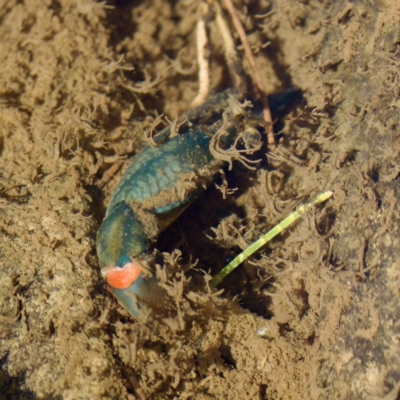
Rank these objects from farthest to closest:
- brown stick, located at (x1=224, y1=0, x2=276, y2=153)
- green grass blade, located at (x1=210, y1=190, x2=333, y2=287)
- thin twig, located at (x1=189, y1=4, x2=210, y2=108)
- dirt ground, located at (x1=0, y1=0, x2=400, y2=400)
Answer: thin twig, located at (x1=189, y1=4, x2=210, y2=108) < brown stick, located at (x1=224, y1=0, x2=276, y2=153) < green grass blade, located at (x1=210, y1=190, x2=333, y2=287) < dirt ground, located at (x1=0, y1=0, x2=400, y2=400)

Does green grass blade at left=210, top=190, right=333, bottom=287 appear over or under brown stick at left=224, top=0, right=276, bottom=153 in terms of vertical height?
under

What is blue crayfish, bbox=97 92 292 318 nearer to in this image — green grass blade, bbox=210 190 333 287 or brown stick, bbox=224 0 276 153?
brown stick, bbox=224 0 276 153

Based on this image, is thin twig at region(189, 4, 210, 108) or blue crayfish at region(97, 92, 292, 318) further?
thin twig at region(189, 4, 210, 108)

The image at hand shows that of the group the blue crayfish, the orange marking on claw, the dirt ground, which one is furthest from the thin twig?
the orange marking on claw

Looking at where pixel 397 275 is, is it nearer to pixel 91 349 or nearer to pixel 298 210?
pixel 298 210

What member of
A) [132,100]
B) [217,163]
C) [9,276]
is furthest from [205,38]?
[9,276]

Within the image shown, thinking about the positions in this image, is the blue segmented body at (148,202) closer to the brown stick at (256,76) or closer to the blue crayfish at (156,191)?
the blue crayfish at (156,191)

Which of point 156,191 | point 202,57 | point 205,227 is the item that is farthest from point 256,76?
point 156,191

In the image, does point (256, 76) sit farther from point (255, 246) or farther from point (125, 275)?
point (125, 275)
